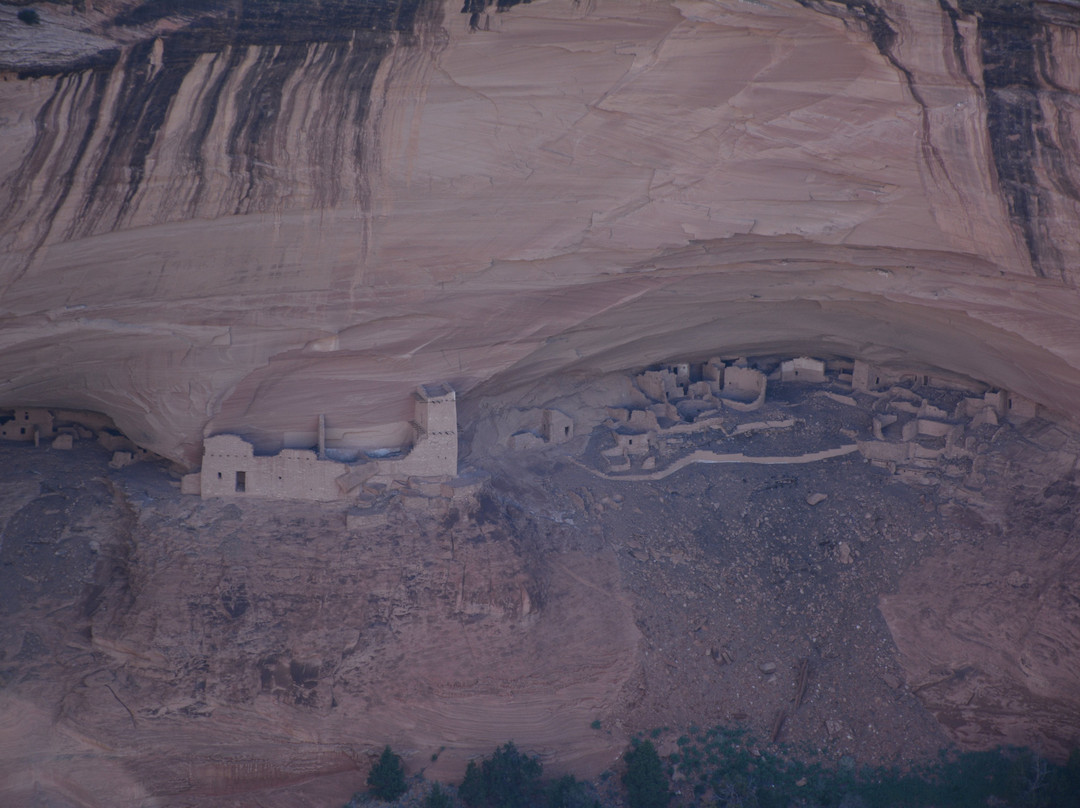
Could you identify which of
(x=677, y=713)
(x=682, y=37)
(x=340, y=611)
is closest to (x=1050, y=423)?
(x=677, y=713)

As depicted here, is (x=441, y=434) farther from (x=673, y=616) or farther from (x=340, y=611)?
(x=673, y=616)

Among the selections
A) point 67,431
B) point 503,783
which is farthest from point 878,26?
point 67,431

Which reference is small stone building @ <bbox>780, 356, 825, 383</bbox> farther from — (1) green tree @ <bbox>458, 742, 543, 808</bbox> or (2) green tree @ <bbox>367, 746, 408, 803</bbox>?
(2) green tree @ <bbox>367, 746, 408, 803</bbox>

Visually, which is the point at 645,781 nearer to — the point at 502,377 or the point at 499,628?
the point at 499,628

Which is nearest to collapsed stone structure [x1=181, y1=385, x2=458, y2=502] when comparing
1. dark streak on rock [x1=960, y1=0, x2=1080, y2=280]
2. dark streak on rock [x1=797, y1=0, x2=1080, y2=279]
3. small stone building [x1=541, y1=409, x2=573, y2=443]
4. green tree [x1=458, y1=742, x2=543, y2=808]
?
small stone building [x1=541, y1=409, x2=573, y2=443]

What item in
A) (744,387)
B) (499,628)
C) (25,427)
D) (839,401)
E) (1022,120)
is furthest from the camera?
(744,387)

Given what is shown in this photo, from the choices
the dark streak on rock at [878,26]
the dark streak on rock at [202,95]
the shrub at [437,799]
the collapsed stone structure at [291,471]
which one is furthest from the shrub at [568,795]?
the dark streak on rock at [878,26]

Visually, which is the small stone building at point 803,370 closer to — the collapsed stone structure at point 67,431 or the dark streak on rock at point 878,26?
the dark streak on rock at point 878,26
